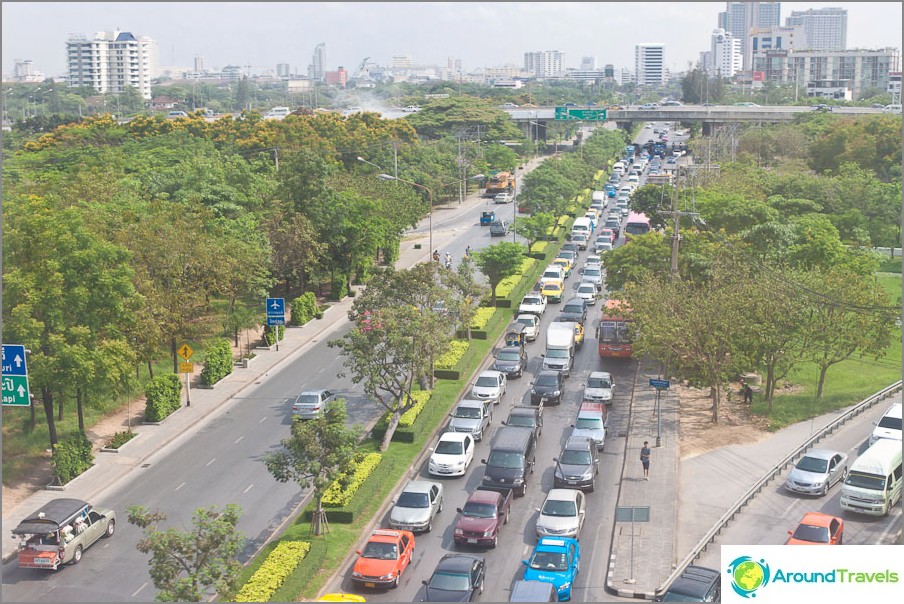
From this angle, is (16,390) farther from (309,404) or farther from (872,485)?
(872,485)

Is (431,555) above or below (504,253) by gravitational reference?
below

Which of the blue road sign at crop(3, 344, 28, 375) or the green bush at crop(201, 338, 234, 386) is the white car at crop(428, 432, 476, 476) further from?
the blue road sign at crop(3, 344, 28, 375)

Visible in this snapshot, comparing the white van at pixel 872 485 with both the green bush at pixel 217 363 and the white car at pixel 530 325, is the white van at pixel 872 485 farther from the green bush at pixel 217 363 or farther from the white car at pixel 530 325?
the green bush at pixel 217 363

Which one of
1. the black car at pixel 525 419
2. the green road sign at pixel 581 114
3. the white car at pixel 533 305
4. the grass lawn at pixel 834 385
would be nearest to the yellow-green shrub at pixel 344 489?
the black car at pixel 525 419

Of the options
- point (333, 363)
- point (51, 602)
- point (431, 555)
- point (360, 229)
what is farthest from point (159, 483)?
point (360, 229)

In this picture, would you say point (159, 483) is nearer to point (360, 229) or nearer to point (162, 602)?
point (162, 602)

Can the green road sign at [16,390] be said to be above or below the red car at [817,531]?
above

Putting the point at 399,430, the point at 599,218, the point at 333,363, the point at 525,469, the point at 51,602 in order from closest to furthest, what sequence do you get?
the point at 51,602
the point at 525,469
the point at 399,430
the point at 333,363
the point at 599,218

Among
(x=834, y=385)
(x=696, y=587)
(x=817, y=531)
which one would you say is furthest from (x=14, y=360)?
(x=834, y=385)

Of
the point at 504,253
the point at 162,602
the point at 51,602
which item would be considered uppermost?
the point at 504,253
